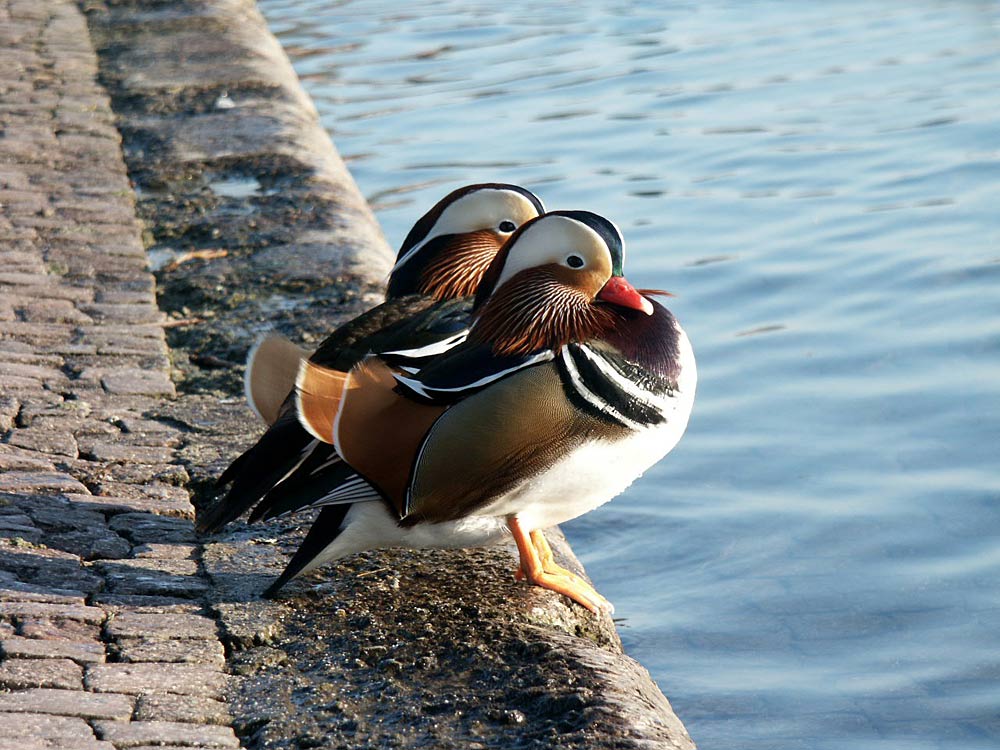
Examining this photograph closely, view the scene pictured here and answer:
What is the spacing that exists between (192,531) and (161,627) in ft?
1.67

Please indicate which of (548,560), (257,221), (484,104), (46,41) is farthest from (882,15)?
(548,560)

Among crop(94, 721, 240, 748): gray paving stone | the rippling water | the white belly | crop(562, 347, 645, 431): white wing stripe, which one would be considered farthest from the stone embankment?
the rippling water

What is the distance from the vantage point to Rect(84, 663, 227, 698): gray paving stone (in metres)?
2.64

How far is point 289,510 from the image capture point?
2.87 meters

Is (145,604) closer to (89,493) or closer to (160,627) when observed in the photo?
(160,627)

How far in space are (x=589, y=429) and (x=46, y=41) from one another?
699cm

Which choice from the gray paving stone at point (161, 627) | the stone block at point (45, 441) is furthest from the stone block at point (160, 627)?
the stone block at point (45, 441)

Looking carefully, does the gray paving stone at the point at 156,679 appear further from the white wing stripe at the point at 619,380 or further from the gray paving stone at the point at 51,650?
the white wing stripe at the point at 619,380

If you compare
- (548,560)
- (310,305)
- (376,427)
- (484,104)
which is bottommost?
(484,104)

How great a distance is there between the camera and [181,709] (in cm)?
258

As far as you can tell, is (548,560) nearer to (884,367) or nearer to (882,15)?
(884,367)

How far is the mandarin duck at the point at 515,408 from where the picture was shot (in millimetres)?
2752

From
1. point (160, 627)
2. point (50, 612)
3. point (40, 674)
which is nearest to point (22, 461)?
point (50, 612)

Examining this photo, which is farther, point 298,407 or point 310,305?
point 310,305
